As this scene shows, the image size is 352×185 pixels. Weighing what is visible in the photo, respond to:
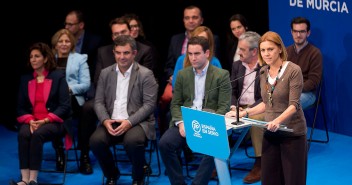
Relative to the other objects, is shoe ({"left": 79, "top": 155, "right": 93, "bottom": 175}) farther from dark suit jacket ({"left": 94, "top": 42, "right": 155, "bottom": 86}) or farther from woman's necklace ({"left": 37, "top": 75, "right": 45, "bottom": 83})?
woman's necklace ({"left": 37, "top": 75, "right": 45, "bottom": 83})

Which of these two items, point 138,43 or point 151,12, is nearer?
point 138,43

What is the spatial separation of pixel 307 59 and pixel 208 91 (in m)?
1.64

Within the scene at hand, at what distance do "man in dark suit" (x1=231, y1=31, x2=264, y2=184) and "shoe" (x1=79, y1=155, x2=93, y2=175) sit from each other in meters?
1.62

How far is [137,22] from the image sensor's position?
8570 mm

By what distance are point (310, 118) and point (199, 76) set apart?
2.49 m

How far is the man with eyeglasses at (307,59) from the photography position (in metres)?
7.79

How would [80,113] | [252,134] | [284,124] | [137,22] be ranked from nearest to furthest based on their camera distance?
1. [284,124]
2. [252,134]
3. [80,113]
4. [137,22]

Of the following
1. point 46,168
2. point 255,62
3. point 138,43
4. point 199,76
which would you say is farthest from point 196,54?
point 46,168

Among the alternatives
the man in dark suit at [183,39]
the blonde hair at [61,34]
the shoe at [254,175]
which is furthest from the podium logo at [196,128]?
the man in dark suit at [183,39]

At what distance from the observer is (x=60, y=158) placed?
7.89m

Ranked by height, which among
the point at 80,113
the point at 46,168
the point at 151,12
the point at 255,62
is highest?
the point at 151,12

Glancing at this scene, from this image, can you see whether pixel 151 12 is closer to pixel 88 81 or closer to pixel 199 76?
pixel 88 81

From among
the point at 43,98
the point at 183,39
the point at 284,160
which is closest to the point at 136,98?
the point at 43,98

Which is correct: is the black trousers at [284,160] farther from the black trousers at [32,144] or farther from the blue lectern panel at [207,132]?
the black trousers at [32,144]
